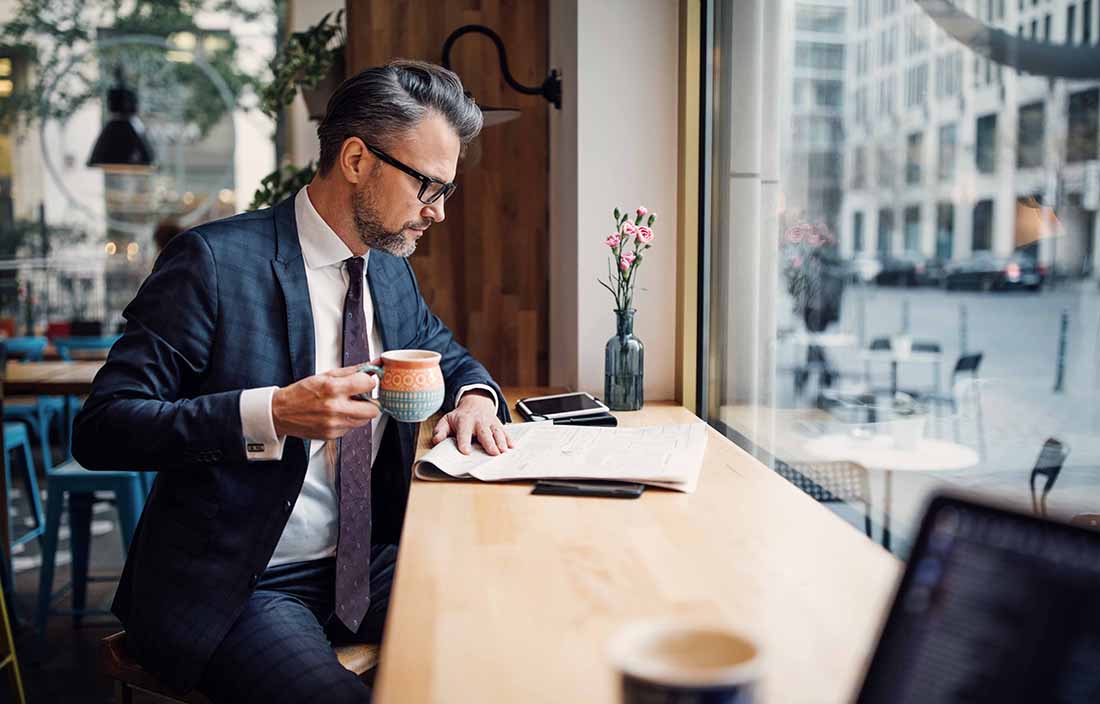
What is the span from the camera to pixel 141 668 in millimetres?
1622

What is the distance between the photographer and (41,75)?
23.7ft

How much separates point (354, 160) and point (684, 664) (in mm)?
1391

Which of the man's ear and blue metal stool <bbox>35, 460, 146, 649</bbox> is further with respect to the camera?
blue metal stool <bbox>35, 460, 146, 649</bbox>

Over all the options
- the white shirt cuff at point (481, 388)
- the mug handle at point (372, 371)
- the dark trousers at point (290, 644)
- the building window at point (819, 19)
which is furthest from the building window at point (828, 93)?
the dark trousers at point (290, 644)

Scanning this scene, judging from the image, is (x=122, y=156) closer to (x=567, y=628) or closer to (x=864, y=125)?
(x=864, y=125)

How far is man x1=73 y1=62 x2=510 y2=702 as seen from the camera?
149 centimetres

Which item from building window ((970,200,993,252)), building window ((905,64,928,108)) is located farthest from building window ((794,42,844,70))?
building window ((970,200,993,252))

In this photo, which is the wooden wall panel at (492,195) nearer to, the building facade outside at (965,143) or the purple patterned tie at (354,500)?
the building facade outside at (965,143)

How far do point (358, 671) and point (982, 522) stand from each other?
1.26m

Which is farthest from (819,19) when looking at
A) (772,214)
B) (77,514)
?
(77,514)

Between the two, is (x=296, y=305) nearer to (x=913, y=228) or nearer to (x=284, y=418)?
(x=284, y=418)

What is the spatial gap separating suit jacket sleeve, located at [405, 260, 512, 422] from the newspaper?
17 cm

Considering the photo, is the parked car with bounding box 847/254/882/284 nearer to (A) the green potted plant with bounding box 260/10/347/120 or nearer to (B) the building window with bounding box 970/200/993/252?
(B) the building window with bounding box 970/200/993/252

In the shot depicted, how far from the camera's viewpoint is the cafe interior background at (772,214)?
1.63m
